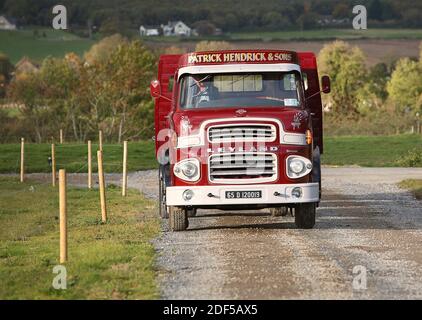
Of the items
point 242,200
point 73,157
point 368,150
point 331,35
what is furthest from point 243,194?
point 331,35

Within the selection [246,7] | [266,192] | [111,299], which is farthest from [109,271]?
[246,7]

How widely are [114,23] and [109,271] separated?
150m

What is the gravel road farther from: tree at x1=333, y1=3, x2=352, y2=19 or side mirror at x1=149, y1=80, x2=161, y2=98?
tree at x1=333, y1=3, x2=352, y2=19

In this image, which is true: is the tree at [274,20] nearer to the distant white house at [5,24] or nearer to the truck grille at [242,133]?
the distant white house at [5,24]

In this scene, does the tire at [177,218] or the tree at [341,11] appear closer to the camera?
the tire at [177,218]

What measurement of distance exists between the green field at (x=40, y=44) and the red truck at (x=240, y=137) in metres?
110

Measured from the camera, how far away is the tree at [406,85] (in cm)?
11675

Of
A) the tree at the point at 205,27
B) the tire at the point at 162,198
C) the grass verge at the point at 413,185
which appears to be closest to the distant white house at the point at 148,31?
the tree at the point at 205,27

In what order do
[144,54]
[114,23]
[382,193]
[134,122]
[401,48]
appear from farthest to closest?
[114,23]
[401,48]
[144,54]
[134,122]
[382,193]

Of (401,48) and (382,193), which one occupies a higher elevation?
(401,48)

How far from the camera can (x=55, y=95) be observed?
90.2 m

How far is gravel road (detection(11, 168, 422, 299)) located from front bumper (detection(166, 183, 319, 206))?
0.55 meters

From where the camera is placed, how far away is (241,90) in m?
21.5
